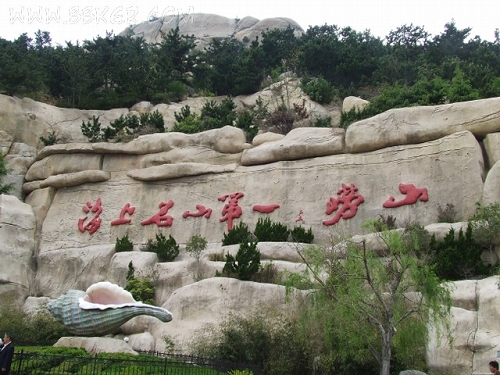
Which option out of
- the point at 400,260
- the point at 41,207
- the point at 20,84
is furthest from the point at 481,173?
the point at 20,84

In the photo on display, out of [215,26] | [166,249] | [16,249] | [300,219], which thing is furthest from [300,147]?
[215,26]

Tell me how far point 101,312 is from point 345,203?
6.91m

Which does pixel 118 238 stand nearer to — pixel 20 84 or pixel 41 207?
pixel 41 207

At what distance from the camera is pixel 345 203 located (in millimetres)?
16422

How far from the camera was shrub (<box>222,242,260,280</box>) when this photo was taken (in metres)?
14.1

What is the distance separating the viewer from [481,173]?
1523 cm

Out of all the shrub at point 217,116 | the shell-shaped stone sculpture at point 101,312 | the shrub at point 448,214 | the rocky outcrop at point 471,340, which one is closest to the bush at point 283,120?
the shrub at point 217,116

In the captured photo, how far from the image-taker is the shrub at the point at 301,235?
15.9 m

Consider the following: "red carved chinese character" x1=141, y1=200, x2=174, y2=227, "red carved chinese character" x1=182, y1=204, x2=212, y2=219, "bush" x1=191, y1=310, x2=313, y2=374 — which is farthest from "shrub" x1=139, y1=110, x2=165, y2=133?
"bush" x1=191, y1=310, x2=313, y2=374

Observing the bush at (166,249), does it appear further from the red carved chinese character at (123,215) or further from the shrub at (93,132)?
the shrub at (93,132)

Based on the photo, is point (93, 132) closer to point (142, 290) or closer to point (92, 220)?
point (92, 220)

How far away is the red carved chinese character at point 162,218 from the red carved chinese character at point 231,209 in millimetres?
1564

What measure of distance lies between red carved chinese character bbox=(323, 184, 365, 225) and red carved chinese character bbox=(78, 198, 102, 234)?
6.98 m

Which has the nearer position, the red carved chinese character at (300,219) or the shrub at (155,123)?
the red carved chinese character at (300,219)
